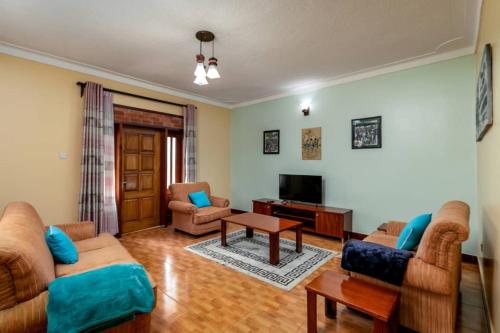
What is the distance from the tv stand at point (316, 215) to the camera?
3980mm

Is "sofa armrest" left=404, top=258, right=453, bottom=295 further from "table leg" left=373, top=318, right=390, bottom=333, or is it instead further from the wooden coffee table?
the wooden coffee table

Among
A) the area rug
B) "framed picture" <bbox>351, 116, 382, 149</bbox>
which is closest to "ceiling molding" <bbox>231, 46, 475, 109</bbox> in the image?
"framed picture" <bbox>351, 116, 382, 149</bbox>

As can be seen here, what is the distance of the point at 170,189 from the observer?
4.63 meters

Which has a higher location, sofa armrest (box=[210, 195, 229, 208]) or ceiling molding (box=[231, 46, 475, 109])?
ceiling molding (box=[231, 46, 475, 109])

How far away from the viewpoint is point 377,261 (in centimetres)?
185

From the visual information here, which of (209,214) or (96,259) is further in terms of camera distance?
(209,214)

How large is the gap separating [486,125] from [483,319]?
1.62 meters

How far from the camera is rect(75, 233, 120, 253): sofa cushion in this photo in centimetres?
254

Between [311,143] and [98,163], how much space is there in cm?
376

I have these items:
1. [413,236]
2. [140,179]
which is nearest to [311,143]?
[413,236]

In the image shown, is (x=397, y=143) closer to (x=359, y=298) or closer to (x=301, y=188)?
(x=301, y=188)

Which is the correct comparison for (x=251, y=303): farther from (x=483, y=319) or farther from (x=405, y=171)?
(x=405, y=171)

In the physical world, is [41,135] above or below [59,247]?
above

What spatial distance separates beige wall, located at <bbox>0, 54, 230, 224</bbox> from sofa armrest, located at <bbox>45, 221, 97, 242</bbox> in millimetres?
1114
